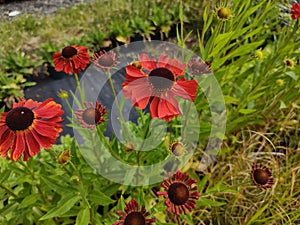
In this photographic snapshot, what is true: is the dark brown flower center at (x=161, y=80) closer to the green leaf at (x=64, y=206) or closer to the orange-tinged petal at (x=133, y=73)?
the orange-tinged petal at (x=133, y=73)

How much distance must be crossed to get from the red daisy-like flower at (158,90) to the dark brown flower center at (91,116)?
0.38ft

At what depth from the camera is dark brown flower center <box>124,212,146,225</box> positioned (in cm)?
71

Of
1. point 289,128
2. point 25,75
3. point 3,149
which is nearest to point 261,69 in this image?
point 289,128

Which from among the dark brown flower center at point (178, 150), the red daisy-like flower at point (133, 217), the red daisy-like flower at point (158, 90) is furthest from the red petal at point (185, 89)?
the red daisy-like flower at point (133, 217)

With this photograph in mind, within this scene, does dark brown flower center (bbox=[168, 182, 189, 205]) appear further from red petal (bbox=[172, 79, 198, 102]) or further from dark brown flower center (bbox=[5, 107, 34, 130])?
dark brown flower center (bbox=[5, 107, 34, 130])

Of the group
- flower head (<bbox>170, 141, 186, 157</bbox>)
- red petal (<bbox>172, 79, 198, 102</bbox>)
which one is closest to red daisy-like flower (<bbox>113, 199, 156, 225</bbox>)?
flower head (<bbox>170, 141, 186, 157</bbox>)

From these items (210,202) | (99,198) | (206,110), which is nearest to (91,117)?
(99,198)

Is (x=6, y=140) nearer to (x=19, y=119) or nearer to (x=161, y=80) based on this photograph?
(x=19, y=119)

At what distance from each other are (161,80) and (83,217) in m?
0.42

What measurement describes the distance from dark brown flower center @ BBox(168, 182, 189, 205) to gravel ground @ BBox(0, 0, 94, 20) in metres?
1.27

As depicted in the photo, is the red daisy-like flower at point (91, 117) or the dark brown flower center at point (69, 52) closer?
the red daisy-like flower at point (91, 117)

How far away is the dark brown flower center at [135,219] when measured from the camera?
2.32 ft

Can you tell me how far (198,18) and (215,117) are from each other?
1151 mm

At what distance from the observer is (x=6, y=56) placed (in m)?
1.94
